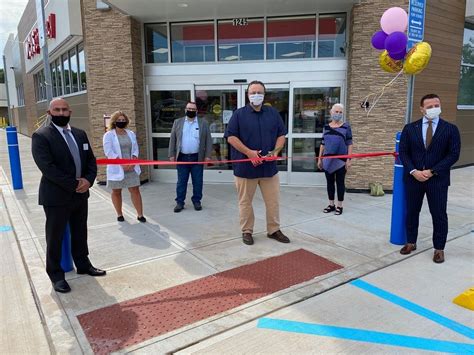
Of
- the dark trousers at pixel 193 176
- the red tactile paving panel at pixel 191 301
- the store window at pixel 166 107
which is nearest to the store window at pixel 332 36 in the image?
the store window at pixel 166 107

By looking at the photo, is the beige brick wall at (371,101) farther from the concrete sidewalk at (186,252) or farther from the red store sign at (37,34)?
the red store sign at (37,34)

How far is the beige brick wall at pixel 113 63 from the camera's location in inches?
324

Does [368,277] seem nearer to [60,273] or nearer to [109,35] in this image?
[60,273]

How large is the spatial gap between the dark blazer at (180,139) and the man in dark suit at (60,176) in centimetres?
278

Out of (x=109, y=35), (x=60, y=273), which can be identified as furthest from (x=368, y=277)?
(x=109, y=35)

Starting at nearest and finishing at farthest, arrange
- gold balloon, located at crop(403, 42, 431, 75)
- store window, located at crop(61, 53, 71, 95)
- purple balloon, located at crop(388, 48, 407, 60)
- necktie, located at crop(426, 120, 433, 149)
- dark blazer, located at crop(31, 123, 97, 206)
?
dark blazer, located at crop(31, 123, 97, 206) < necktie, located at crop(426, 120, 433, 149) < gold balloon, located at crop(403, 42, 431, 75) < purple balloon, located at crop(388, 48, 407, 60) < store window, located at crop(61, 53, 71, 95)

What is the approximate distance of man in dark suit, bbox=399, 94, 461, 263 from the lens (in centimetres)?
412

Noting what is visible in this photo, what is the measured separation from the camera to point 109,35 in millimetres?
8289

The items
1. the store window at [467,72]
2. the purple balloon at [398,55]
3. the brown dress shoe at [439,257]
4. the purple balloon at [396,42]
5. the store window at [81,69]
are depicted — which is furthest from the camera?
the store window at [81,69]

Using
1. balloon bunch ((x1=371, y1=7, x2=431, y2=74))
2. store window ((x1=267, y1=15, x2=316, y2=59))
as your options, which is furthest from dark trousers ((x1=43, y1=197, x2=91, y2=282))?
store window ((x1=267, y1=15, x2=316, y2=59))

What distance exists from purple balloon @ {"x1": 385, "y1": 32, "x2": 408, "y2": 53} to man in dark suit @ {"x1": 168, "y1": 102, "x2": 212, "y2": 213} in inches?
126

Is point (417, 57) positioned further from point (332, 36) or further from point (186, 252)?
point (332, 36)

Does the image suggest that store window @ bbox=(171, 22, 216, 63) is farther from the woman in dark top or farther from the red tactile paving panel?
the red tactile paving panel

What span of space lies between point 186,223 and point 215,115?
359 centimetres
